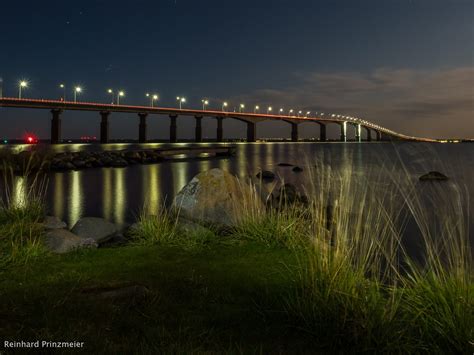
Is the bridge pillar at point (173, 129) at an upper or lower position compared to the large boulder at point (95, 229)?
upper

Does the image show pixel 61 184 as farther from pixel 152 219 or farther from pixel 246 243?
pixel 246 243

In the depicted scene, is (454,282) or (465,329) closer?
(465,329)

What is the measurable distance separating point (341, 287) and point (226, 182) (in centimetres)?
585

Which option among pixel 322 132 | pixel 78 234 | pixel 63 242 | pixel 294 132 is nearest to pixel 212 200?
pixel 78 234

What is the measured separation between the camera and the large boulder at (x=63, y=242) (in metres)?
6.69

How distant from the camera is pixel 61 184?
816 inches

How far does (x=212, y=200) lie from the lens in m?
9.15

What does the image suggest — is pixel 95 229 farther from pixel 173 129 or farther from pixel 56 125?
pixel 173 129

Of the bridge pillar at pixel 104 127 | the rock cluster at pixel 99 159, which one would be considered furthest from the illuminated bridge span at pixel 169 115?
the rock cluster at pixel 99 159

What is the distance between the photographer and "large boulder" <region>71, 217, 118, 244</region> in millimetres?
8345

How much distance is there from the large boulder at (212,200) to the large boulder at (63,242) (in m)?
2.69

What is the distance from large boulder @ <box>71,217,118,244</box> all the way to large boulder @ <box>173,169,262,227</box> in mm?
1650

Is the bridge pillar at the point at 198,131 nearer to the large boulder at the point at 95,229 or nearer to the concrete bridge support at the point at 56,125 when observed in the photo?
the concrete bridge support at the point at 56,125

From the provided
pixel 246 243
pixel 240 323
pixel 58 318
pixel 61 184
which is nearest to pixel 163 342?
pixel 240 323
